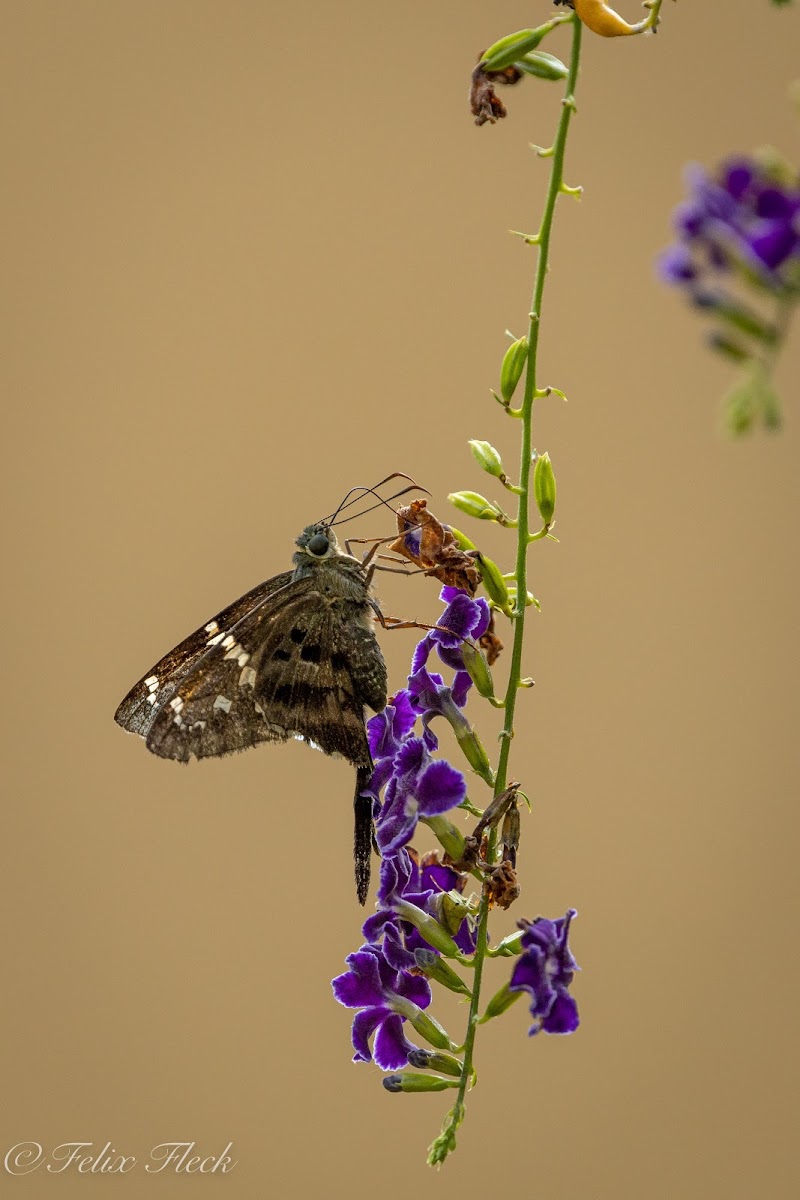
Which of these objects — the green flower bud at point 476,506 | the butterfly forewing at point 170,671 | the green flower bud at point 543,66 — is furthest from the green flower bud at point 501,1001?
the green flower bud at point 543,66

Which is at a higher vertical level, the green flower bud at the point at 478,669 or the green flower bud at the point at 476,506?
the green flower bud at the point at 476,506

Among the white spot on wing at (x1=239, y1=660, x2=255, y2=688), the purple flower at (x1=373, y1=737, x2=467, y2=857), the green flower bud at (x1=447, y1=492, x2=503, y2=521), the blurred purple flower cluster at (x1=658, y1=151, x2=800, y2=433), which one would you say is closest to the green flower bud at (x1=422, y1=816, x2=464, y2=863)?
the purple flower at (x1=373, y1=737, x2=467, y2=857)

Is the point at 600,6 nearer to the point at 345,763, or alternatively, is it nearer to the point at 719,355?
the point at 719,355

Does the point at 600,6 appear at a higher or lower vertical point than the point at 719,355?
higher

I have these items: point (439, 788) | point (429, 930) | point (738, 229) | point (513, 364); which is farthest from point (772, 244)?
point (429, 930)

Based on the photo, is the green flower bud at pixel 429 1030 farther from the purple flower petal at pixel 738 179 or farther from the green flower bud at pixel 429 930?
the purple flower petal at pixel 738 179

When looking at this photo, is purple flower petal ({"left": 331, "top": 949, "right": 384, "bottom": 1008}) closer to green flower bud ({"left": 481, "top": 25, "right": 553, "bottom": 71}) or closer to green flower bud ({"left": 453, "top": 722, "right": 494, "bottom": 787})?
green flower bud ({"left": 453, "top": 722, "right": 494, "bottom": 787})

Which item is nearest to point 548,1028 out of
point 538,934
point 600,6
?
point 538,934
